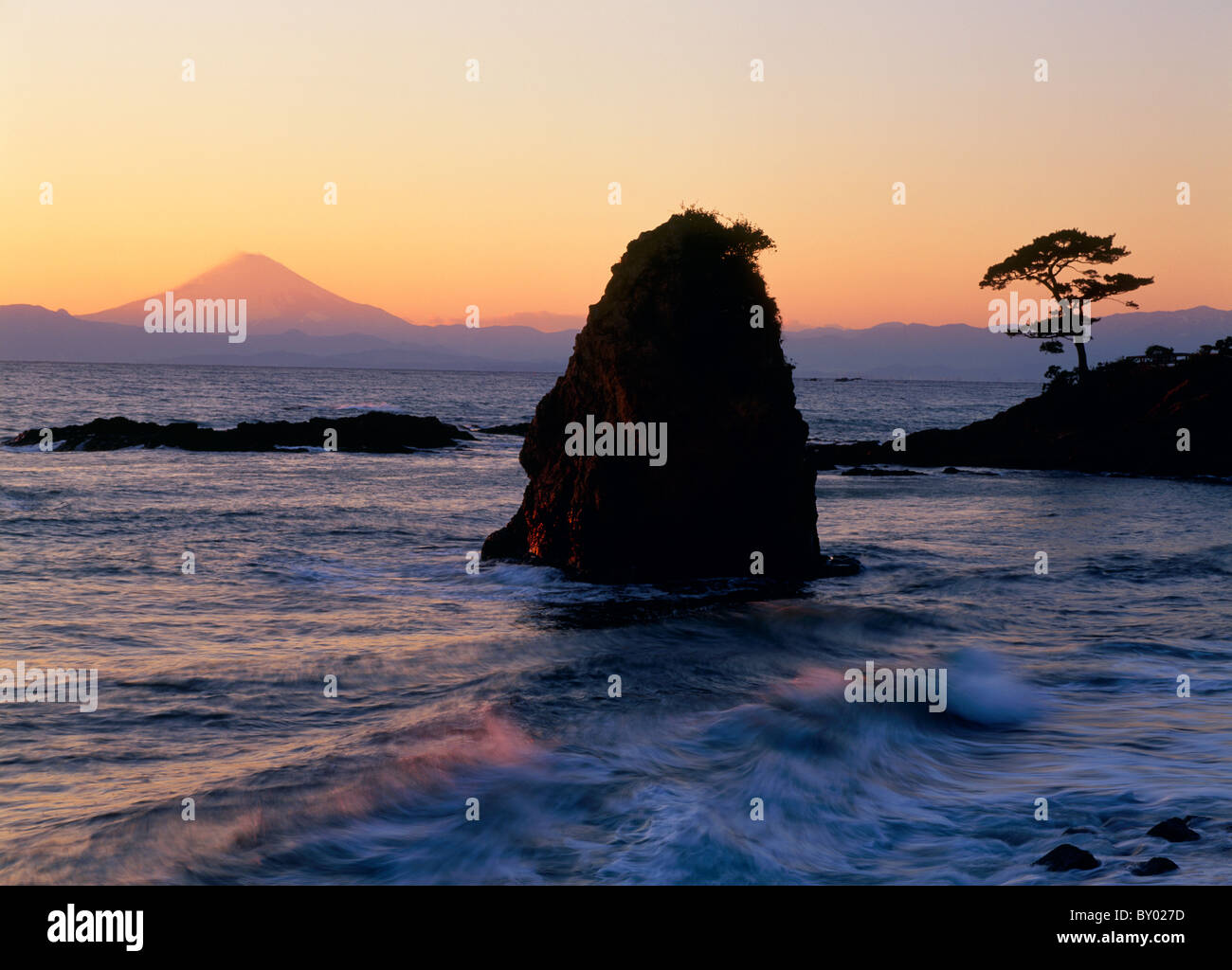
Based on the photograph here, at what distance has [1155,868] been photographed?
751 cm

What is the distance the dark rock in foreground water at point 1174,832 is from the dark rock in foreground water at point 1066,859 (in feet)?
2.62

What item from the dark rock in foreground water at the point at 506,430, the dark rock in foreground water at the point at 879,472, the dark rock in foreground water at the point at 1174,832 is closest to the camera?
the dark rock in foreground water at the point at 1174,832

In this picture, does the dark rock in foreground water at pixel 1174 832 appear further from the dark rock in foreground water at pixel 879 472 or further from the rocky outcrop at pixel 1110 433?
the rocky outcrop at pixel 1110 433

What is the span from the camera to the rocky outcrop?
47.4 meters

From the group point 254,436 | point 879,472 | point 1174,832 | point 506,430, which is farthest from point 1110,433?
point 1174,832

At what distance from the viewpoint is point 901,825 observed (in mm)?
9133

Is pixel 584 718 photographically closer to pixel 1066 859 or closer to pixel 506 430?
pixel 1066 859


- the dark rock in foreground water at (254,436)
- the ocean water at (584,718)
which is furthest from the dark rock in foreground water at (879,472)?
the dark rock in foreground water at (254,436)

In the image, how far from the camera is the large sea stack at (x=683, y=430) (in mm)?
19656

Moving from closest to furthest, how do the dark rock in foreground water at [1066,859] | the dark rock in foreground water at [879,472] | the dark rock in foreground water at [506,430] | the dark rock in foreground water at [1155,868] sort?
the dark rock in foreground water at [1155,868], the dark rock in foreground water at [1066,859], the dark rock in foreground water at [879,472], the dark rock in foreground water at [506,430]

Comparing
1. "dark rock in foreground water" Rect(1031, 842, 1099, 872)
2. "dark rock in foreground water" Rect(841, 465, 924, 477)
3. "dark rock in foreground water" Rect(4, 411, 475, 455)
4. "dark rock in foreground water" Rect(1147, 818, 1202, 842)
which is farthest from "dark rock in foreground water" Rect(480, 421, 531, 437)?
"dark rock in foreground water" Rect(1031, 842, 1099, 872)

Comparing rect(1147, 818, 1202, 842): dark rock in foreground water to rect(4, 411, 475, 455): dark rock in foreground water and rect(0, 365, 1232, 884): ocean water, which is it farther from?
rect(4, 411, 475, 455): dark rock in foreground water

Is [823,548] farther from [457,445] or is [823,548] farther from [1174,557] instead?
[457,445]
